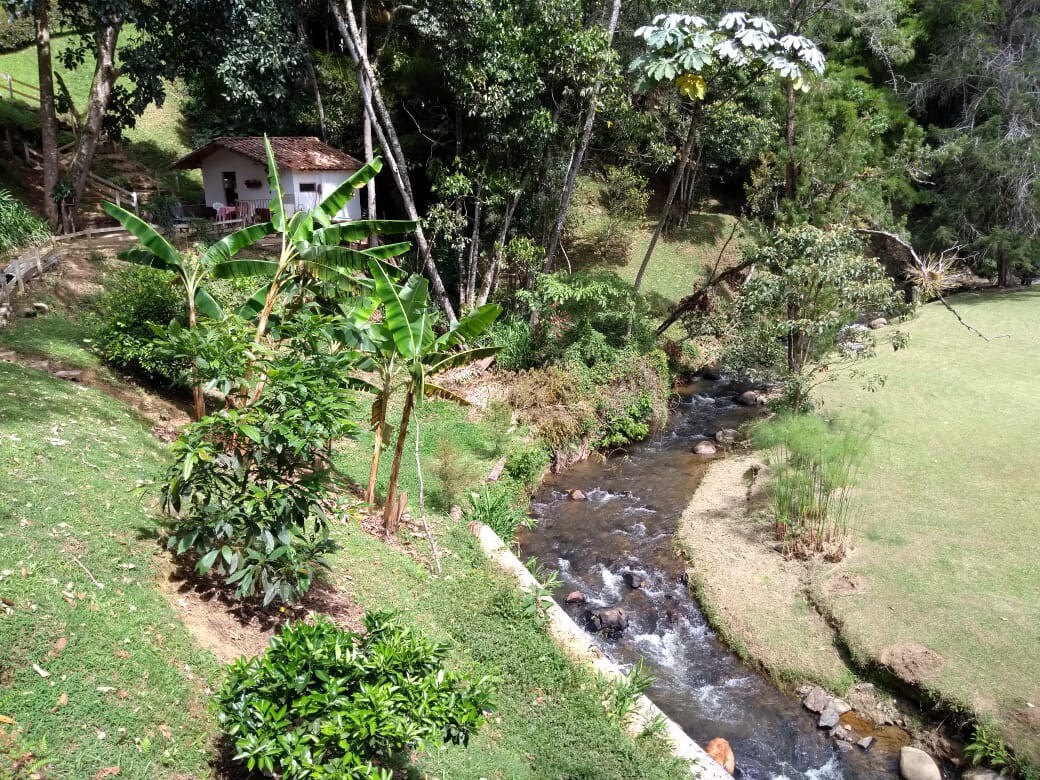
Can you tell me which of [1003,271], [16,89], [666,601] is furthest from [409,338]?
[16,89]

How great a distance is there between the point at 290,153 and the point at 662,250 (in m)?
14.6

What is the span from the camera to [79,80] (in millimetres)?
30297

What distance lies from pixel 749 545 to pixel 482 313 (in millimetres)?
A: 6387

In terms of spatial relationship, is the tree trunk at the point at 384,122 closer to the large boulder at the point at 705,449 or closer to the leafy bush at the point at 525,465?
the leafy bush at the point at 525,465

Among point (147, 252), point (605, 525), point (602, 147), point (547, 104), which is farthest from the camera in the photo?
point (602, 147)

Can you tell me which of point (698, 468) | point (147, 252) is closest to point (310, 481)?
point (147, 252)

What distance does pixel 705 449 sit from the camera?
16.4 m

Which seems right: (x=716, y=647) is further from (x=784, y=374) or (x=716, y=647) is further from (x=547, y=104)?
(x=547, y=104)

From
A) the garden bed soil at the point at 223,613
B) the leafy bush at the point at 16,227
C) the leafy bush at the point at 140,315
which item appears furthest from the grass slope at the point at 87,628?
the leafy bush at the point at 16,227

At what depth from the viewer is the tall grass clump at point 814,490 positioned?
1109cm

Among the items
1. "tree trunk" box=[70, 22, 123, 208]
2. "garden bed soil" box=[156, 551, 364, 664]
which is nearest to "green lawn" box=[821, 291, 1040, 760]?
"garden bed soil" box=[156, 551, 364, 664]

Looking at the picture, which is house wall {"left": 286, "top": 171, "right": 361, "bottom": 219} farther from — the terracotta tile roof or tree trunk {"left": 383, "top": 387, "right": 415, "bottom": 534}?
tree trunk {"left": 383, "top": 387, "right": 415, "bottom": 534}

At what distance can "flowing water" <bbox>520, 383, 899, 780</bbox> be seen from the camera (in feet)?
27.3

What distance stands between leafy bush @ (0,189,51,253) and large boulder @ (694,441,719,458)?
607 inches
